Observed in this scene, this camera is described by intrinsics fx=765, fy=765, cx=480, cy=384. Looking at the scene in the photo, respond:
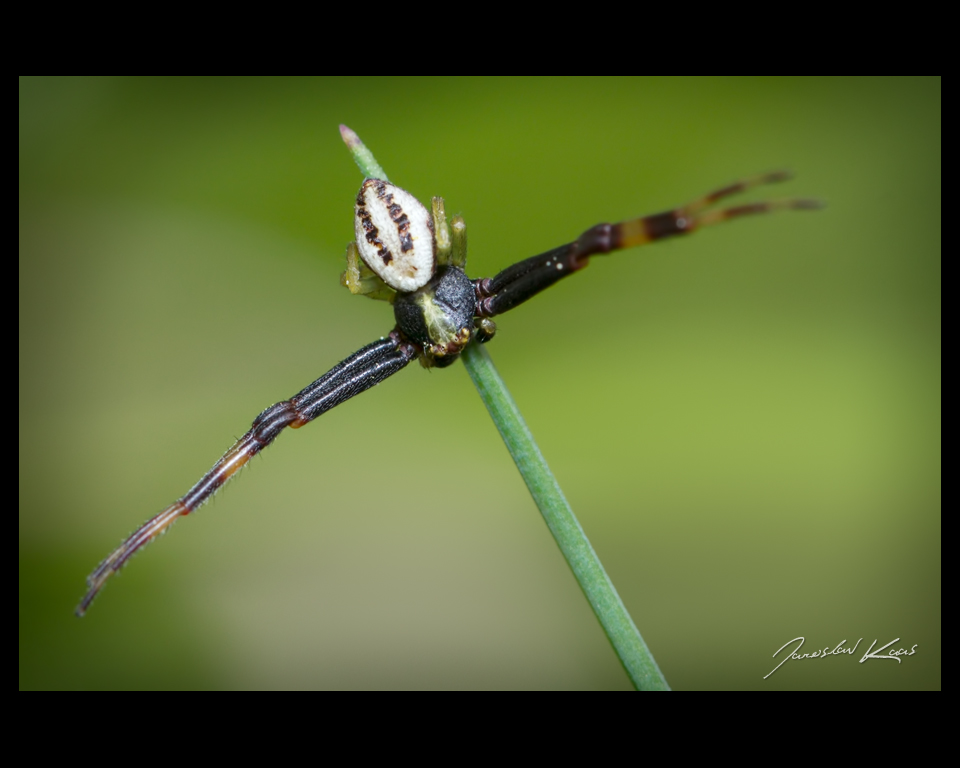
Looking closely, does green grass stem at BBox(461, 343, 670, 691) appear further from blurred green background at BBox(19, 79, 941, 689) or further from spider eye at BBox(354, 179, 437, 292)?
blurred green background at BBox(19, 79, 941, 689)

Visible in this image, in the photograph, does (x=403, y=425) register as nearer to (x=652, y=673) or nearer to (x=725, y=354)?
(x=725, y=354)

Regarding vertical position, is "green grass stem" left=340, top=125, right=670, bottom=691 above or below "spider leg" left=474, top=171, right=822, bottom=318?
below

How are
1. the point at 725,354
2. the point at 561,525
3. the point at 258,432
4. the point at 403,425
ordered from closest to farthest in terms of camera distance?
the point at 561,525 → the point at 258,432 → the point at 725,354 → the point at 403,425

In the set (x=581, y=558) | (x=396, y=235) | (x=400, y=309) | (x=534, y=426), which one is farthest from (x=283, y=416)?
(x=534, y=426)

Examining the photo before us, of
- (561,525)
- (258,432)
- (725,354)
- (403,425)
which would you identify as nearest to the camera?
(561,525)

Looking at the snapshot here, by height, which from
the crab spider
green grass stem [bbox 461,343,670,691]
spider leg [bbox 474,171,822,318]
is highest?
the crab spider

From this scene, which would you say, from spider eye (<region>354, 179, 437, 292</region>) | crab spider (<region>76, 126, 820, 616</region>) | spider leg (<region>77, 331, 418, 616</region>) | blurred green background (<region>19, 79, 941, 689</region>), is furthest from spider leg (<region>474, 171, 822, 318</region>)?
blurred green background (<region>19, 79, 941, 689</region>)

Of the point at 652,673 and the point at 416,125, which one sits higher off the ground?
the point at 416,125

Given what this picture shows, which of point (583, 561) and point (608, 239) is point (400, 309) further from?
point (583, 561)

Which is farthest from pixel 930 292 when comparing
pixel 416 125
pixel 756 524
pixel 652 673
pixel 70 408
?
pixel 70 408
